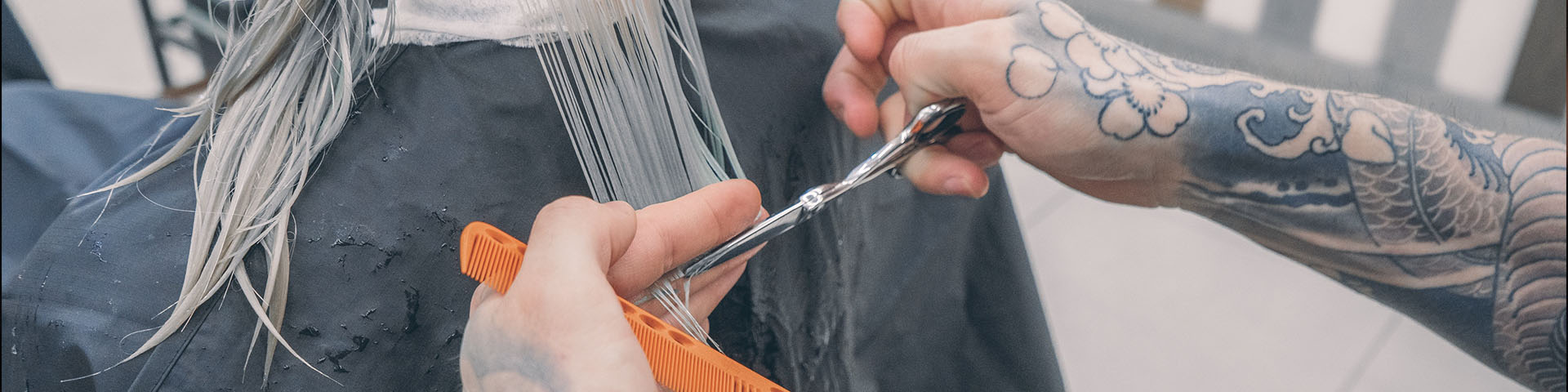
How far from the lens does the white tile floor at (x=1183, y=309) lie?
1.25 m

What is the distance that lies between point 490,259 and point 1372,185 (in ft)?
1.98

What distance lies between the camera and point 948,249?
0.86 meters

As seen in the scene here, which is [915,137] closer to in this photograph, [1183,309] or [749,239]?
[749,239]

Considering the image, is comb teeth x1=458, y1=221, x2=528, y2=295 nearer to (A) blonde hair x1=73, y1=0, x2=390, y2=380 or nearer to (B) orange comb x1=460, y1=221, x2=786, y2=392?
(B) orange comb x1=460, y1=221, x2=786, y2=392

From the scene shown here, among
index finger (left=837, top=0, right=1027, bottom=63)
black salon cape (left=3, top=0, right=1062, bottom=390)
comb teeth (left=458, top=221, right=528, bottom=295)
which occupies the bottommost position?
black salon cape (left=3, top=0, right=1062, bottom=390)

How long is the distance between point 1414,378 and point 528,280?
1.42 meters

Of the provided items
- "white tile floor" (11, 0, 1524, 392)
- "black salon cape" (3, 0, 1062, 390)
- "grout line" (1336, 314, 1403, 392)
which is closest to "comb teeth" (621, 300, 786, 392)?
"black salon cape" (3, 0, 1062, 390)

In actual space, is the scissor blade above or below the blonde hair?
below

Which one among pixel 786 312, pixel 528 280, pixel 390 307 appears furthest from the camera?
pixel 786 312

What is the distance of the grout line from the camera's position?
49.4 inches

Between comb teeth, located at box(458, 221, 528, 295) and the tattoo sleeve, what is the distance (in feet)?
1.25

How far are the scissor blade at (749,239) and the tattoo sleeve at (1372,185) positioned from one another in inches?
7.9

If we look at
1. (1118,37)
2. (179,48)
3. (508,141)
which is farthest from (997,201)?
(179,48)

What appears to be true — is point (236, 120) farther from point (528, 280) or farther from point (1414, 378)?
point (1414, 378)
